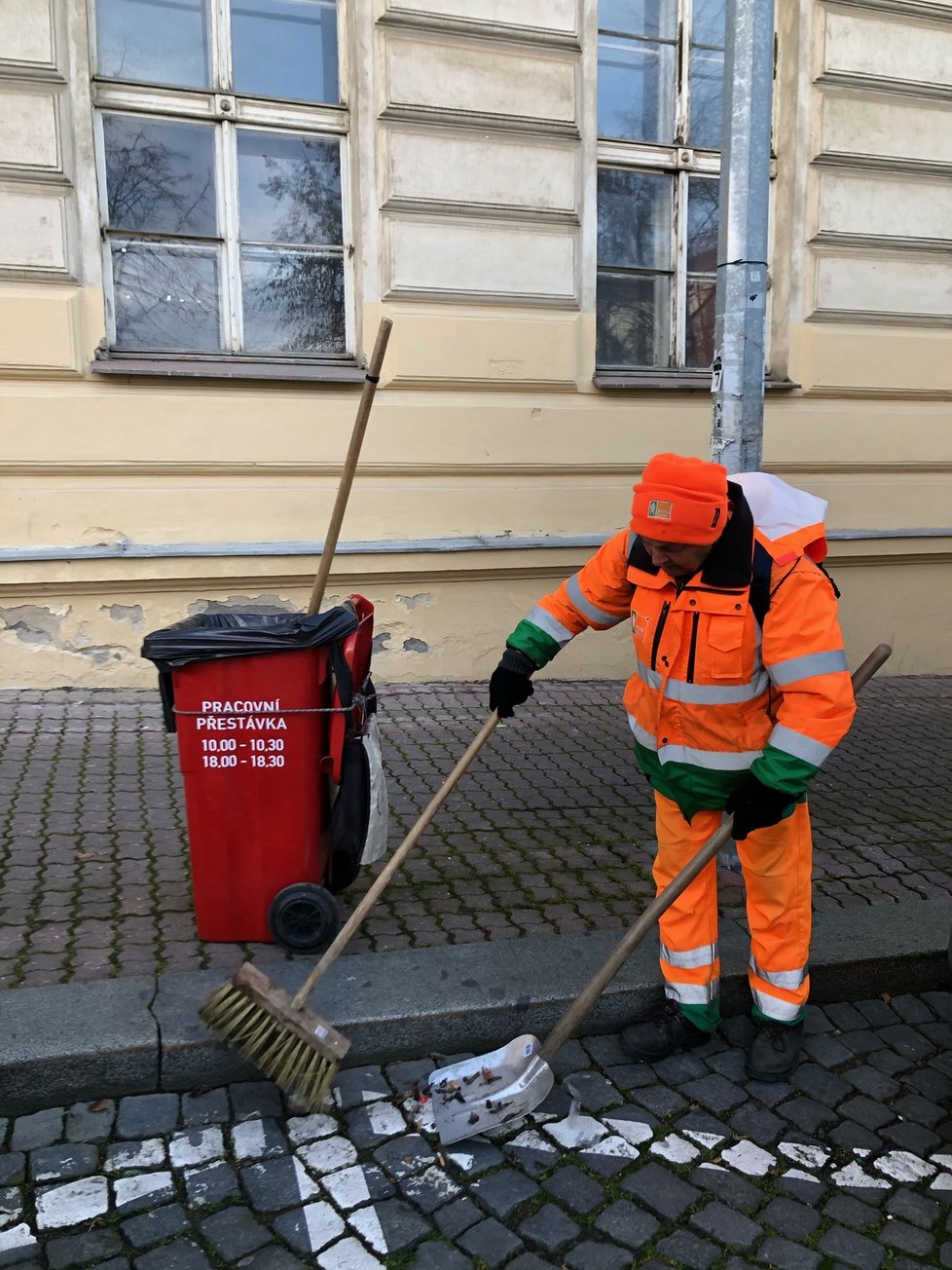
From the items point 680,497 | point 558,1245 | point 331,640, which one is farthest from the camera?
point 331,640

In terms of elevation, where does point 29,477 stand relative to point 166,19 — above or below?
below

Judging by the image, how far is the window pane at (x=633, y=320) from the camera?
666 cm

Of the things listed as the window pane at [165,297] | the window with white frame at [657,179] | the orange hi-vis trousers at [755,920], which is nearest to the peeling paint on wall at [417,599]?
the window pane at [165,297]

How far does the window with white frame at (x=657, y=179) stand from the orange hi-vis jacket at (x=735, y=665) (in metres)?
4.22

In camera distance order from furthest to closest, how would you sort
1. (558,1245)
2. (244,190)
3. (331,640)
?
(244,190) < (331,640) < (558,1245)

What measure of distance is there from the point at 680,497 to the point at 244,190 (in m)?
4.50

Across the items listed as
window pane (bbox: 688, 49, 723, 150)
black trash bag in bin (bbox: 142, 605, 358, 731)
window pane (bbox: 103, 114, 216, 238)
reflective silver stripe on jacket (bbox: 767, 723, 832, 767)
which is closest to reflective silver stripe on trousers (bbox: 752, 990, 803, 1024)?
reflective silver stripe on jacket (bbox: 767, 723, 832, 767)

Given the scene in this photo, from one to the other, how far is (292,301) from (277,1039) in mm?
4629

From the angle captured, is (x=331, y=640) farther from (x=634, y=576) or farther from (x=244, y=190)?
(x=244, y=190)

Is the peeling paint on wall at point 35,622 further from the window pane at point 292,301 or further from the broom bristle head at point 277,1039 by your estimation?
the broom bristle head at point 277,1039

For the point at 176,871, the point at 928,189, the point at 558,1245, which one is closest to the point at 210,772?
the point at 176,871

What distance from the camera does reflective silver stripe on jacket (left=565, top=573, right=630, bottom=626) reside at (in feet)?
9.89

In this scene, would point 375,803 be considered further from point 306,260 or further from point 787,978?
point 306,260

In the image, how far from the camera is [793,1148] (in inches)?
99.0
